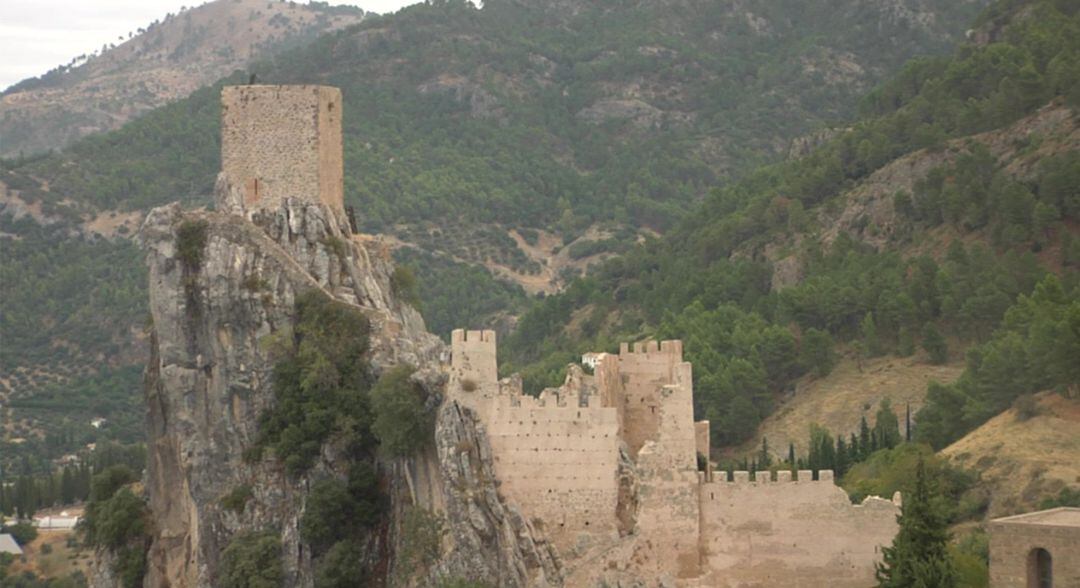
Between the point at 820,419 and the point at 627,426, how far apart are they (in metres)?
40.3

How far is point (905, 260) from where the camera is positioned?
11431 centimetres

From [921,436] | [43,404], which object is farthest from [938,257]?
[43,404]

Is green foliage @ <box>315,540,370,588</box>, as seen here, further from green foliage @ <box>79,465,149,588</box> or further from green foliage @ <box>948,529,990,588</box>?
green foliage @ <box>948,529,990,588</box>

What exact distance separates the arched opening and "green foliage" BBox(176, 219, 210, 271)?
1180 inches

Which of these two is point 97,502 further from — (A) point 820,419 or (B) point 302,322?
(A) point 820,419

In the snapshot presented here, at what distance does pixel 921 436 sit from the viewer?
8625 centimetres

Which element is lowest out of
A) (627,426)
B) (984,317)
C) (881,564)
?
(881,564)

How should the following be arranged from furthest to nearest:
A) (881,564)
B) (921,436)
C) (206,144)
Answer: (206,144)
(921,436)
(881,564)

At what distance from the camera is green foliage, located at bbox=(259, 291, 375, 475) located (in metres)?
68.8

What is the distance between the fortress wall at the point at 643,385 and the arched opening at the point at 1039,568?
35.7 ft

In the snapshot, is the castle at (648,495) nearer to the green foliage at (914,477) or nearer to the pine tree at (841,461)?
the green foliage at (914,477)

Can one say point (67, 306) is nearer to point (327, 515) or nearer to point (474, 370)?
point (327, 515)

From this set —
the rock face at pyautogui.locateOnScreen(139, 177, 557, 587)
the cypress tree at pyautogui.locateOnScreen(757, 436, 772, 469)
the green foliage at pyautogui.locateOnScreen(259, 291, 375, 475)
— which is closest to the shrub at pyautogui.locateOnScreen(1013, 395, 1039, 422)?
the cypress tree at pyautogui.locateOnScreen(757, 436, 772, 469)

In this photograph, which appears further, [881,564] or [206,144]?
[206,144]
